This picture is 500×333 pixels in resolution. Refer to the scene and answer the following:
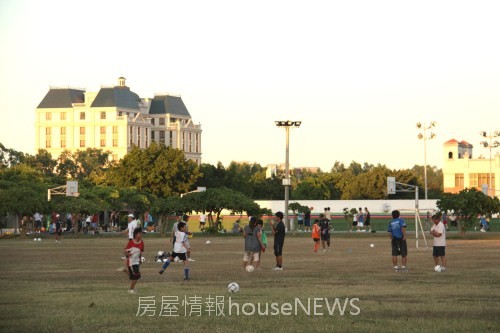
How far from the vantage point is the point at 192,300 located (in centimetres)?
2266

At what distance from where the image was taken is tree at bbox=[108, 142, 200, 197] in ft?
420

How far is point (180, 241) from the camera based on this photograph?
1186 inches

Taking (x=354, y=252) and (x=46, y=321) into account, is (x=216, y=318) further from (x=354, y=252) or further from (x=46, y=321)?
(x=354, y=252)

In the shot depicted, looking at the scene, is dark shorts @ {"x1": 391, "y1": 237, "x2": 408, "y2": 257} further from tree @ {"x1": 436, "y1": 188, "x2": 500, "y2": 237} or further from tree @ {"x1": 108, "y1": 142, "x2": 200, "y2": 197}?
tree @ {"x1": 108, "y1": 142, "x2": 200, "y2": 197}

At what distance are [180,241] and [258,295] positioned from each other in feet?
22.0

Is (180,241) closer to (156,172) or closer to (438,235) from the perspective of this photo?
(438,235)

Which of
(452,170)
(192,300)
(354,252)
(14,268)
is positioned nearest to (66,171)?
(452,170)

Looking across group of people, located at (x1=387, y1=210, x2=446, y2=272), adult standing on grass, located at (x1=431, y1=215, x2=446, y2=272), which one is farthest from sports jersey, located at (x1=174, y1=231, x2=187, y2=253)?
adult standing on grass, located at (x1=431, y1=215, x2=446, y2=272)

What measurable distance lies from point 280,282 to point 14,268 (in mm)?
10091

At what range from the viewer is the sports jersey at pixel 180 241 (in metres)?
30.0

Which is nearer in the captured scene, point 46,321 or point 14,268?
point 46,321

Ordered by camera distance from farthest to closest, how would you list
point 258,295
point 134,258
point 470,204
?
point 470,204 → point 134,258 → point 258,295

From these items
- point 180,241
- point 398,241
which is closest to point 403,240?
point 398,241

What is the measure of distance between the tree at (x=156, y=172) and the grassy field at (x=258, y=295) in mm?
88807
